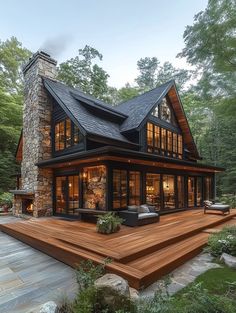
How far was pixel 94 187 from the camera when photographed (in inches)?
324

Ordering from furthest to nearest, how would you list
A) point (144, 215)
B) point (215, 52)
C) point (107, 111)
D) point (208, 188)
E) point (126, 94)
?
point (126, 94) < point (208, 188) < point (107, 111) < point (215, 52) < point (144, 215)

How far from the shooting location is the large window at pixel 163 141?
11.8 m

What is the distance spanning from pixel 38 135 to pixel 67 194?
11.2 feet

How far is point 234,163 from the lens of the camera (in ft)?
66.5

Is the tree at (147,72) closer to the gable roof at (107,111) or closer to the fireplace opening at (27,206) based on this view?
the gable roof at (107,111)

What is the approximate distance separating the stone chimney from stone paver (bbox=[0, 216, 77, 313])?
4.47m

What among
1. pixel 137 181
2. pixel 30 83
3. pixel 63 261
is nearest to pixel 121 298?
pixel 63 261

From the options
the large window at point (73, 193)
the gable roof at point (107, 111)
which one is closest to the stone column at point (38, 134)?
the gable roof at point (107, 111)

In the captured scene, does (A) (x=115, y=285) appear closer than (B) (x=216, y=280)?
Yes

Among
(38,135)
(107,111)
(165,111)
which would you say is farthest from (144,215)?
(165,111)

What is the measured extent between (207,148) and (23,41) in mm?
23128

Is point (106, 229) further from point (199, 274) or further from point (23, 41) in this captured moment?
point (23, 41)

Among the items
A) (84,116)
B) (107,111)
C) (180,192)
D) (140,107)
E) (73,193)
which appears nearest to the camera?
(73,193)

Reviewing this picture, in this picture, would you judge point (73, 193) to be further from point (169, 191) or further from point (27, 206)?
point (169, 191)
